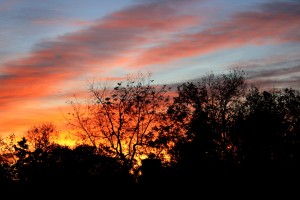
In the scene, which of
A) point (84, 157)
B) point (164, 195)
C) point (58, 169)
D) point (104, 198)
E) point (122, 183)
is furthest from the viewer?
point (84, 157)

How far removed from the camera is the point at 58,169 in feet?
176

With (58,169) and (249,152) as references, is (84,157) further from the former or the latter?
(249,152)

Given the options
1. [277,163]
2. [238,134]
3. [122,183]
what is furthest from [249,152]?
[122,183]

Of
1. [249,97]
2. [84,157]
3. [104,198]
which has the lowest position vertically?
[104,198]

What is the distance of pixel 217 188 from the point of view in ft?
133

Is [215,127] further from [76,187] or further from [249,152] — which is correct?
Answer: [76,187]

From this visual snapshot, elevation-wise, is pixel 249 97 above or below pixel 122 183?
above

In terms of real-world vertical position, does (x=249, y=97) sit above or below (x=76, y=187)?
above

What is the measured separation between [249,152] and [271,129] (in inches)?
176

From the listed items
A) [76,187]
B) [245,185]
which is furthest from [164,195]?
[76,187]

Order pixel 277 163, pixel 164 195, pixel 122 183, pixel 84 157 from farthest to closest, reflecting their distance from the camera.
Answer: pixel 84 157 → pixel 277 163 → pixel 122 183 → pixel 164 195

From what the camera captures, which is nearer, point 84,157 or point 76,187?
point 76,187

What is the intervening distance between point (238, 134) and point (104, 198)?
71.9 ft

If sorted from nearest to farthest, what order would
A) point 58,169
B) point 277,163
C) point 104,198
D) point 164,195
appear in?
point 164,195, point 104,198, point 277,163, point 58,169
